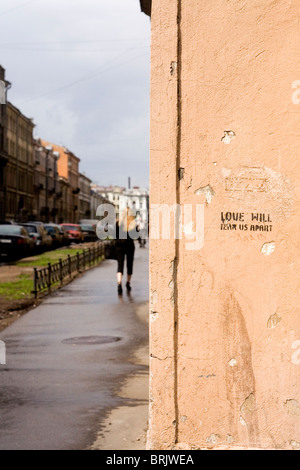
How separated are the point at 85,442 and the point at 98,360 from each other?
9.96ft

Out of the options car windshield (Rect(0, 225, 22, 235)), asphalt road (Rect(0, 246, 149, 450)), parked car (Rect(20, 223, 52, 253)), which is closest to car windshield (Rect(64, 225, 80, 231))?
parked car (Rect(20, 223, 52, 253))

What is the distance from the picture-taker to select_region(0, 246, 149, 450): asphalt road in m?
5.69

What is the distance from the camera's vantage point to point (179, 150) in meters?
4.41

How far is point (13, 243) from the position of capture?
3116cm

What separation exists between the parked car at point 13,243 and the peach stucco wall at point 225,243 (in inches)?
1068

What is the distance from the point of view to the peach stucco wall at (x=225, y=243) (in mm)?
4375

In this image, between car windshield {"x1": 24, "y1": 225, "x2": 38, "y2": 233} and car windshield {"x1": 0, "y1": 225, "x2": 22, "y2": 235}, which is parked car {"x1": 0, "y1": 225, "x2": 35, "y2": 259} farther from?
car windshield {"x1": 24, "y1": 225, "x2": 38, "y2": 233}

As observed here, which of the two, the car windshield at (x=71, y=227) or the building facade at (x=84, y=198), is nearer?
the car windshield at (x=71, y=227)

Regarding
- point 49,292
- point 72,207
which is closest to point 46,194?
point 72,207

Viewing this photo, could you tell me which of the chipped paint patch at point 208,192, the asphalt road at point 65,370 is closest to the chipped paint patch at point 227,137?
the chipped paint patch at point 208,192

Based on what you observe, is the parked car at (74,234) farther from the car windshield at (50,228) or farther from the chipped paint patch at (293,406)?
the chipped paint patch at (293,406)

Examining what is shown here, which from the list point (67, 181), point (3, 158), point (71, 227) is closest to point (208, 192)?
point (71, 227)
